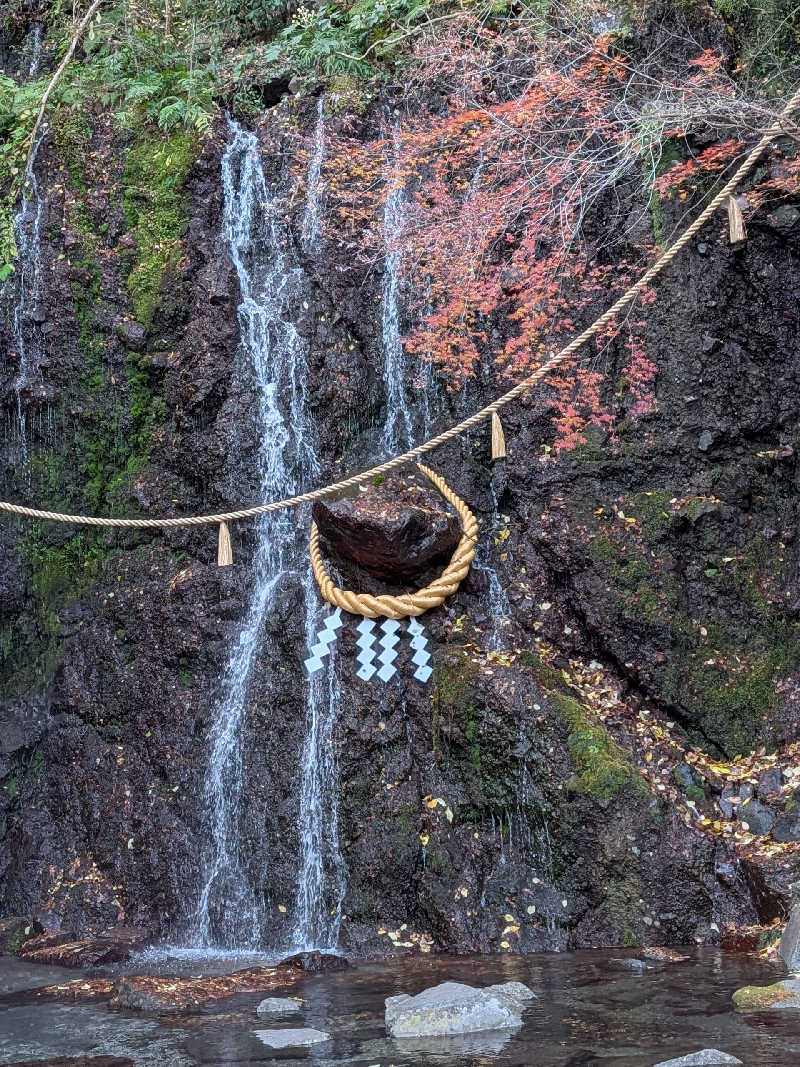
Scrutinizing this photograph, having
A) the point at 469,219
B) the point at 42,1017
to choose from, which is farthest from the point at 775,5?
the point at 42,1017

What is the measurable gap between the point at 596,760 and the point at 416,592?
5.56ft

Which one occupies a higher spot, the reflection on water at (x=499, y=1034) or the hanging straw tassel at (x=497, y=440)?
the hanging straw tassel at (x=497, y=440)

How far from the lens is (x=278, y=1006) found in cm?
427

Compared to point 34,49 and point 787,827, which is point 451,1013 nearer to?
point 787,827

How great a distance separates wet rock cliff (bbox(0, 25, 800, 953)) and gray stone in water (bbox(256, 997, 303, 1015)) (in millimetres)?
1387

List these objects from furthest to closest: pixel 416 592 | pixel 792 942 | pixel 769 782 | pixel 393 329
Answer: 1. pixel 393 329
2. pixel 416 592
3. pixel 769 782
4. pixel 792 942

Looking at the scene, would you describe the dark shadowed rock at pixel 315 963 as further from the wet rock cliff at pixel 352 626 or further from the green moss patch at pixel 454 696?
the green moss patch at pixel 454 696

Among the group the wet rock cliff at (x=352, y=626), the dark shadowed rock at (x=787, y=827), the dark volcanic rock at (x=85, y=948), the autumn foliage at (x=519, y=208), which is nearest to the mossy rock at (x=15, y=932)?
the dark volcanic rock at (x=85, y=948)

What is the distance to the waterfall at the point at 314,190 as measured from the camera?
27.6ft

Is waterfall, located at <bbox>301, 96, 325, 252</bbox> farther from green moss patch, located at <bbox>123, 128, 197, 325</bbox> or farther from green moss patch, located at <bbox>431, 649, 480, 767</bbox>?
green moss patch, located at <bbox>431, 649, 480, 767</bbox>

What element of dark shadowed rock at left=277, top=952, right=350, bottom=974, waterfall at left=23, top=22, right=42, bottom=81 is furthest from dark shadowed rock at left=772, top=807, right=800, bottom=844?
waterfall at left=23, top=22, right=42, bottom=81

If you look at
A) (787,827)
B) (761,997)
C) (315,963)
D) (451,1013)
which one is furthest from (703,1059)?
(787,827)

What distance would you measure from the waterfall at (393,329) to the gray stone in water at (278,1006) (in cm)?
436

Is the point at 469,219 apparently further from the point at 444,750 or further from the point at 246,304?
the point at 444,750
